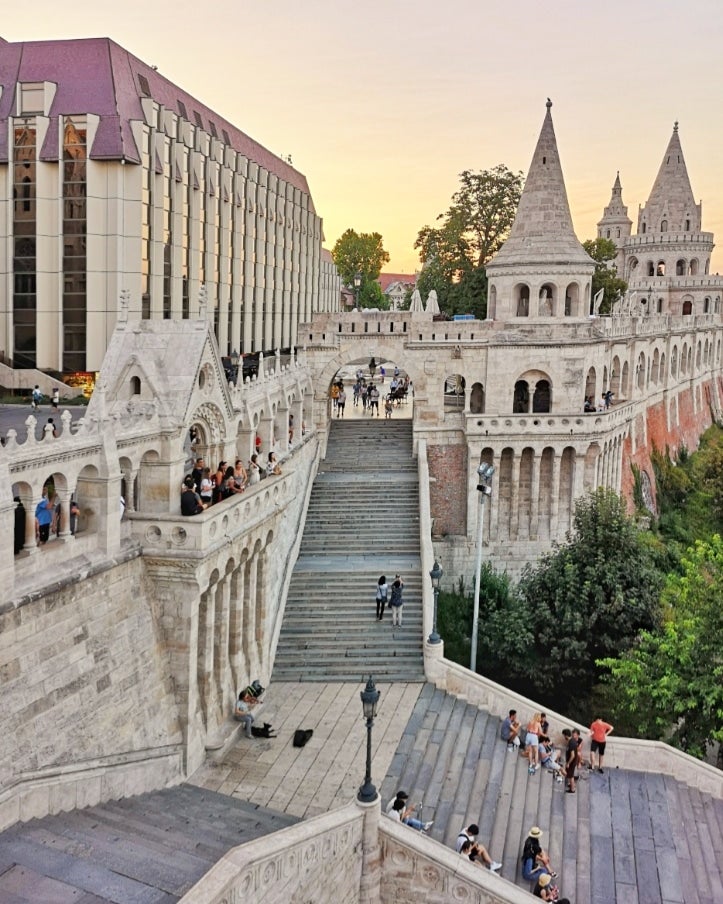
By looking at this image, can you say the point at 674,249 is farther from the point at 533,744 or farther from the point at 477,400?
the point at 533,744

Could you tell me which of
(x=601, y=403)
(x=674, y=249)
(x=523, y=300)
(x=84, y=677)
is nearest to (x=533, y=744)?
(x=84, y=677)

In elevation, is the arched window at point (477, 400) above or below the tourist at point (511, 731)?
above

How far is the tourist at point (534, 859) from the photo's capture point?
1573cm

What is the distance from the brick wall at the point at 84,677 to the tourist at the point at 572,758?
8354mm

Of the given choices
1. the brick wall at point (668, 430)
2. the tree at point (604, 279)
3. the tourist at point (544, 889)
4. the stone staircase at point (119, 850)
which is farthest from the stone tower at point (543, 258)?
the stone staircase at point (119, 850)

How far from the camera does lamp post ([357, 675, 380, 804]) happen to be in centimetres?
1434

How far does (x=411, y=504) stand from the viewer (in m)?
30.1

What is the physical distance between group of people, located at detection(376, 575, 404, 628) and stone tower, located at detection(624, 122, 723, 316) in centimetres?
5282

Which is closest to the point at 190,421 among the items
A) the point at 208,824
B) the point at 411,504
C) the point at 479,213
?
the point at 208,824

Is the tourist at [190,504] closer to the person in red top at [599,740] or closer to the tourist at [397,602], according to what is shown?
the tourist at [397,602]

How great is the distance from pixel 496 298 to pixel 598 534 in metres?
11.9

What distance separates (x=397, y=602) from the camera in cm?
2391

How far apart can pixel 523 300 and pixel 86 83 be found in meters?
20.3

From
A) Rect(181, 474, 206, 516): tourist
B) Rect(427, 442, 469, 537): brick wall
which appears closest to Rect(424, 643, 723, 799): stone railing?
Rect(181, 474, 206, 516): tourist
